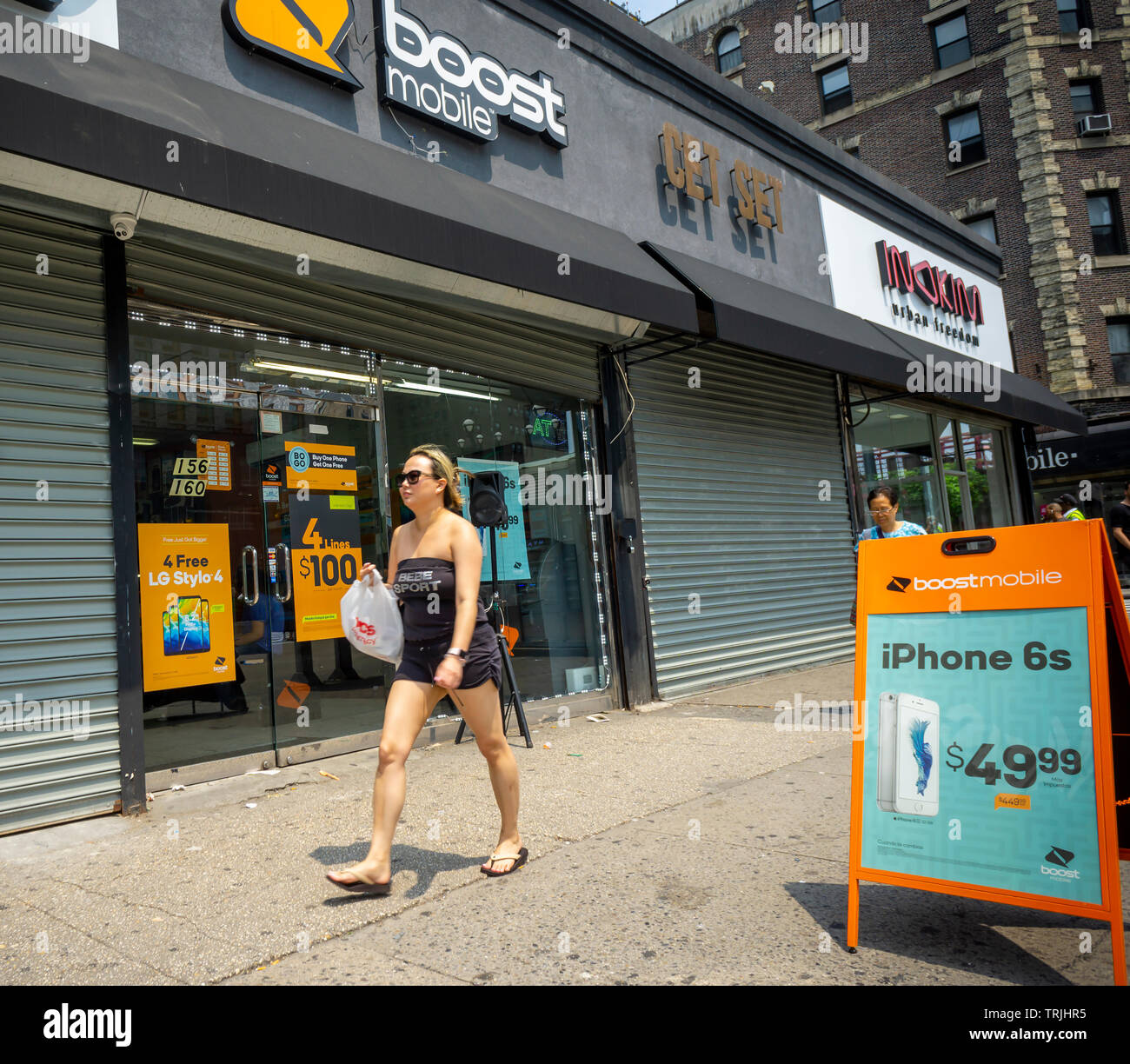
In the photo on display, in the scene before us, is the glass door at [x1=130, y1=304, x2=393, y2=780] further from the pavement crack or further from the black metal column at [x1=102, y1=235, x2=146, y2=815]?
the pavement crack

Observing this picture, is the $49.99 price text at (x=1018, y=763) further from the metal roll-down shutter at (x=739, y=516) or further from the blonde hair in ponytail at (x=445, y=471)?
the metal roll-down shutter at (x=739, y=516)

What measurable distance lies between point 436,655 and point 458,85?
17.2ft

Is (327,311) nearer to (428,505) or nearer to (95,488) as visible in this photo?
(95,488)

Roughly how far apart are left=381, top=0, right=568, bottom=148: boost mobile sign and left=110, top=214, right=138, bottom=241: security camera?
7.51ft

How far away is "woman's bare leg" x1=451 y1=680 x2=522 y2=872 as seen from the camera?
153 inches

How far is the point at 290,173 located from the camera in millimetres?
4992

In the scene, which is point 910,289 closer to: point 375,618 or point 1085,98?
point 375,618

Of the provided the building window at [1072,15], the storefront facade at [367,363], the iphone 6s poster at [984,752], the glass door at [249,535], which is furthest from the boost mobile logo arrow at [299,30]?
the building window at [1072,15]

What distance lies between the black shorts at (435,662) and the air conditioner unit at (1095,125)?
28103 mm

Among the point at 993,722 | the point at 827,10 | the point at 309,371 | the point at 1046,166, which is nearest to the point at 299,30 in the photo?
the point at 309,371

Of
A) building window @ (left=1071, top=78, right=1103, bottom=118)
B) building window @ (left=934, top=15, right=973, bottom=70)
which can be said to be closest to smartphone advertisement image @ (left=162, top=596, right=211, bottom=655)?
building window @ (left=1071, top=78, right=1103, bottom=118)

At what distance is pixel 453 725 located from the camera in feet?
23.3

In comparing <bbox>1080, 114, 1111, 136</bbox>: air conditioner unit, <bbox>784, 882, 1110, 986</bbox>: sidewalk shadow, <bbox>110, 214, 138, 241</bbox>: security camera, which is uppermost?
<bbox>1080, 114, 1111, 136</bbox>: air conditioner unit
